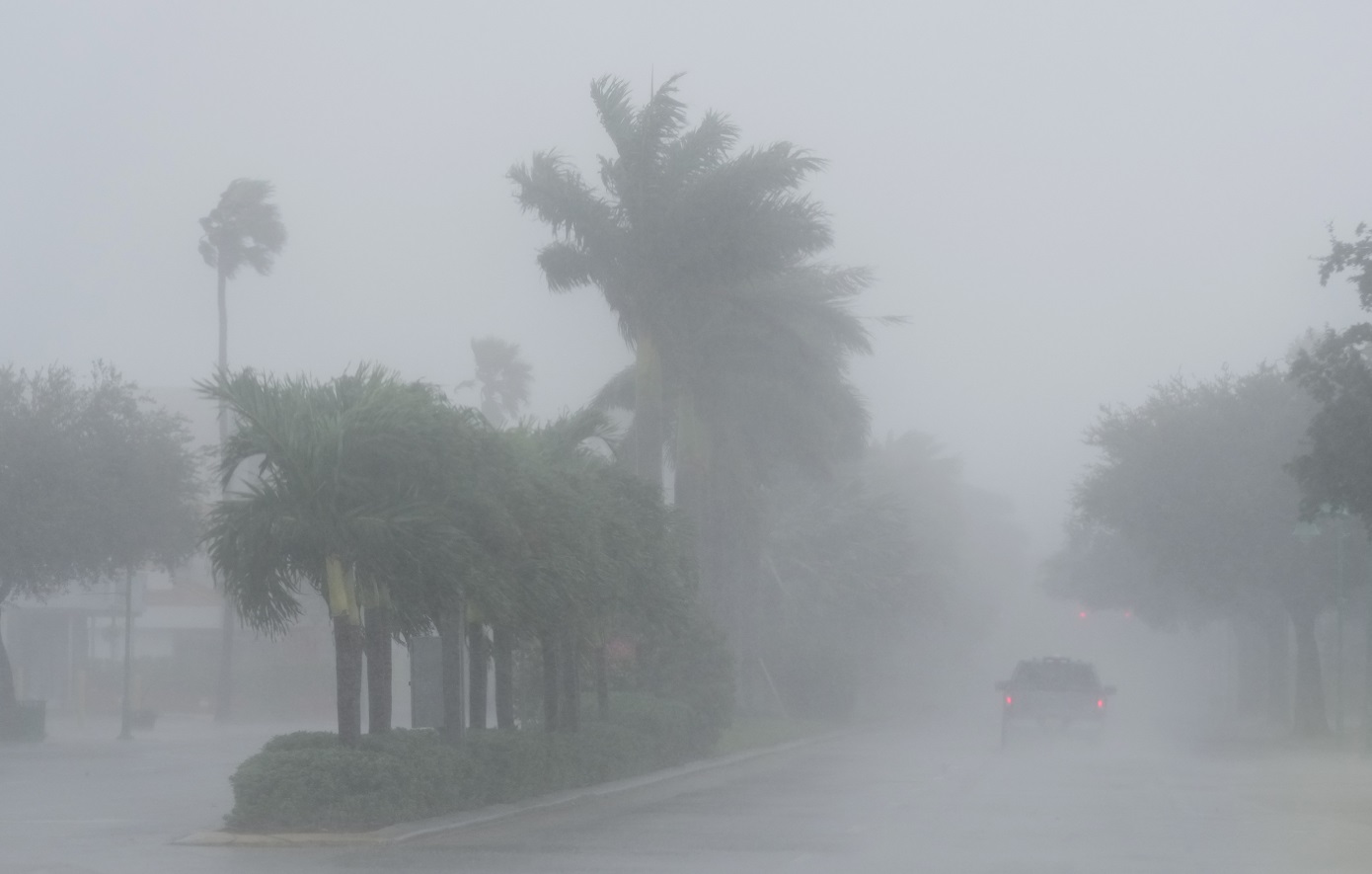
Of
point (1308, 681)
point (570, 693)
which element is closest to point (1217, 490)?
point (1308, 681)

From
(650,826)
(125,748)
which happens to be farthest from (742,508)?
(650,826)

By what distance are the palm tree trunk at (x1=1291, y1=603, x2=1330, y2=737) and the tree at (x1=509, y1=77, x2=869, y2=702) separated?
47.4ft

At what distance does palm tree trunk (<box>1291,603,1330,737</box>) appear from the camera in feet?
149

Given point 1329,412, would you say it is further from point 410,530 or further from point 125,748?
point 125,748

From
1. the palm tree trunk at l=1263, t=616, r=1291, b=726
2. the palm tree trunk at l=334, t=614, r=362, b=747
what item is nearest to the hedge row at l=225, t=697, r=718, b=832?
the palm tree trunk at l=334, t=614, r=362, b=747

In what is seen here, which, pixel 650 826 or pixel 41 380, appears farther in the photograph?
pixel 41 380

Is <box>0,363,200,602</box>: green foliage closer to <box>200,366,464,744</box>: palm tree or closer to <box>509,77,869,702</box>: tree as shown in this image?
<box>509,77,869,702</box>: tree

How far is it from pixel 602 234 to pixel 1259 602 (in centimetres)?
2561

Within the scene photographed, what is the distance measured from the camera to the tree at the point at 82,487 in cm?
3797

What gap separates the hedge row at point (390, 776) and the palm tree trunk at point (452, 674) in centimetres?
22

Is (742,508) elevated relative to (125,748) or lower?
elevated

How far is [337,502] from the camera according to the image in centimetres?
1900

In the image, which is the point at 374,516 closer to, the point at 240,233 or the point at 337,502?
the point at 337,502

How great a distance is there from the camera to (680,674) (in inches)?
1298
